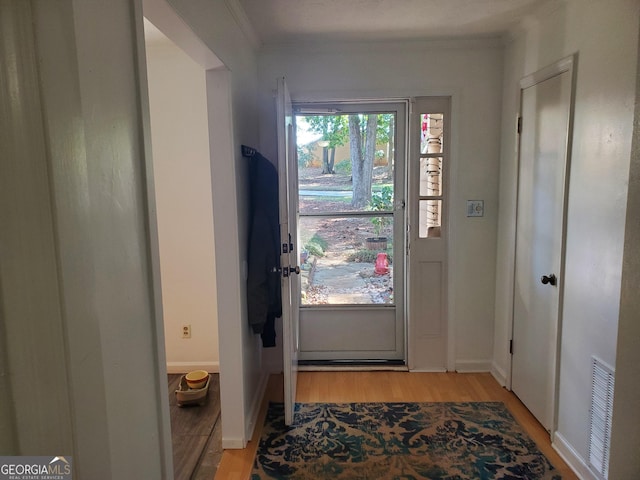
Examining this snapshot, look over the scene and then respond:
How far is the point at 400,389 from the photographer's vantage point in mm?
2955

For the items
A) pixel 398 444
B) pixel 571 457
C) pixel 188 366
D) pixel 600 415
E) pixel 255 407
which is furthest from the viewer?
pixel 188 366

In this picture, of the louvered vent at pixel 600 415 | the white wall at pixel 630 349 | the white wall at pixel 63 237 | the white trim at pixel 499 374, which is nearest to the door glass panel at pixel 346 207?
the white trim at pixel 499 374

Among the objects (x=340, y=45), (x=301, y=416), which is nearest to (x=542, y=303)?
(x=301, y=416)

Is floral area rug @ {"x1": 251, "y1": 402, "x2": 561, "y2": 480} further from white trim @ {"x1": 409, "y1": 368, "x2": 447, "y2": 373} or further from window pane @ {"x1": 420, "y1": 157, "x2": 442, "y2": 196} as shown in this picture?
window pane @ {"x1": 420, "y1": 157, "x2": 442, "y2": 196}

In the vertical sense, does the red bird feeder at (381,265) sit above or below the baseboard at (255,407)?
above

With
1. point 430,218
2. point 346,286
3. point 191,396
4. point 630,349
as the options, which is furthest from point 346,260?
point 630,349

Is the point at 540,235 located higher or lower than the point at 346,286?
higher

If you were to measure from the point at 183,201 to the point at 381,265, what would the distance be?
167 cm

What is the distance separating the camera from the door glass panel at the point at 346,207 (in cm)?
319

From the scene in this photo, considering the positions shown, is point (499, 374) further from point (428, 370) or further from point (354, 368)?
point (354, 368)

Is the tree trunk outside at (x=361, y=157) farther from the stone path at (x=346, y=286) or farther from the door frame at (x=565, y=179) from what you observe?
the door frame at (x=565, y=179)

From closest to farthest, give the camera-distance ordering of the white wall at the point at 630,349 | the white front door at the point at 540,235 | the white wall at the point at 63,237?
the white wall at the point at 63,237, the white wall at the point at 630,349, the white front door at the point at 540,235

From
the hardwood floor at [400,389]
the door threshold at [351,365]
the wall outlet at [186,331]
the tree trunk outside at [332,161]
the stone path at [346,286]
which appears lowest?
the hardwood floor at [400,389]

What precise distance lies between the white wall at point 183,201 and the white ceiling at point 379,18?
73cm
